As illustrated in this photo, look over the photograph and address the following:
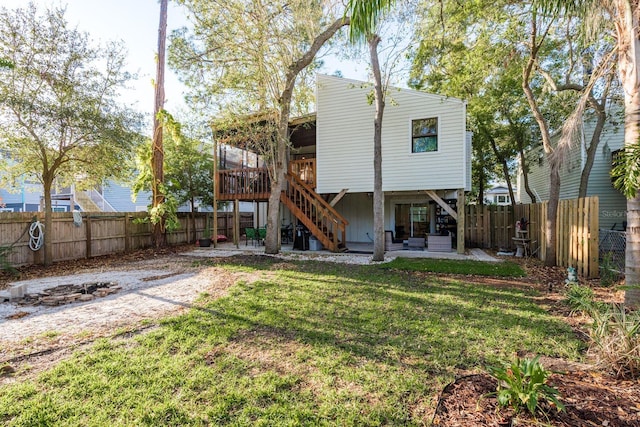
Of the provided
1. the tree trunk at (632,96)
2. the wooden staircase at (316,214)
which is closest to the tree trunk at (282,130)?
the wooden staircase at (316,214)

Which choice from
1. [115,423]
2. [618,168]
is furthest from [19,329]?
[618,168]

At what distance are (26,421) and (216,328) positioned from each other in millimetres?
1886

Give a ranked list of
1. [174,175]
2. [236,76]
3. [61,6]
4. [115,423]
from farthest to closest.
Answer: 1. [174,175]
2. [236,76]
3. [61,6]
4. [115,423]

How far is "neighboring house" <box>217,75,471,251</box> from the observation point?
405 inches

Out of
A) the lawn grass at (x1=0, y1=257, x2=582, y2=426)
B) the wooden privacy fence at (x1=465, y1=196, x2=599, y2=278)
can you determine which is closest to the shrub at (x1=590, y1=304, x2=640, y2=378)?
the lawn grass at (x1=0, y1=257, x2=582, y2=426)

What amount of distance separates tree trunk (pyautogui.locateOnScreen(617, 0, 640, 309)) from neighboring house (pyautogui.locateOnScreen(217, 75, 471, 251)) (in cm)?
623

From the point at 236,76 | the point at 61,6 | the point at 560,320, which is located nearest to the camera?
the point at 560,320

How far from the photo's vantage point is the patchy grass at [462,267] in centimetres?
716

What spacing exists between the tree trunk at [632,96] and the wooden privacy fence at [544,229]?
8.98 feet

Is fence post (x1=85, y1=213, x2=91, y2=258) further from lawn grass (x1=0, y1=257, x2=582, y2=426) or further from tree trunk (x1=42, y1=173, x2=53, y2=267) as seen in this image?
lawn grass (x1=0, y1=257, x2=582, y2=426)

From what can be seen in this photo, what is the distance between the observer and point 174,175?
48.1 feet

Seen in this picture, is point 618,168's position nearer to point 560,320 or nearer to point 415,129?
point 560,320

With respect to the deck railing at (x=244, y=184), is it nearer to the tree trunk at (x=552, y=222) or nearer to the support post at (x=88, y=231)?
the support post at (x=88, y=231)

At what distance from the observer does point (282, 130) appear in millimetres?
10172
